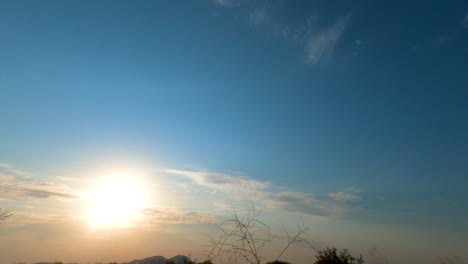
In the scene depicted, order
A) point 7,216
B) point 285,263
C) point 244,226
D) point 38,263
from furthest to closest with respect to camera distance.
Result: point 7,216
point 285,263
point 38,263
point 244,226

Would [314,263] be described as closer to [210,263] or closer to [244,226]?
[210,263]

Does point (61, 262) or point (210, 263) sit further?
point (210, 263)

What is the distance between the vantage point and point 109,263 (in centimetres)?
1184

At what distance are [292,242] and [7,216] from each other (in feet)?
208

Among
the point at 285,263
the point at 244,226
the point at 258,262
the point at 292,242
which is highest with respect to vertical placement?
the point at 244,226

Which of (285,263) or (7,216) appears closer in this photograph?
(285,263)

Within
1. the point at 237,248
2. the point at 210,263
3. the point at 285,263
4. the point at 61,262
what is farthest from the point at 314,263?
the point at 61,262

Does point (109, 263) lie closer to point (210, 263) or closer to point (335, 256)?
point (210, 263)

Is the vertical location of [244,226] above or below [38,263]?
above

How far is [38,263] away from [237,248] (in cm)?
858

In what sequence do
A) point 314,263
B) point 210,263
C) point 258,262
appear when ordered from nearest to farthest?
point 258,262 < point 210,263 < point 314,263

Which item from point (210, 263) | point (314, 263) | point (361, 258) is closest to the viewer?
point (210, 263)

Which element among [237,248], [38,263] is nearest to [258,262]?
[237,248]

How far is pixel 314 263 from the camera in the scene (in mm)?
21203
